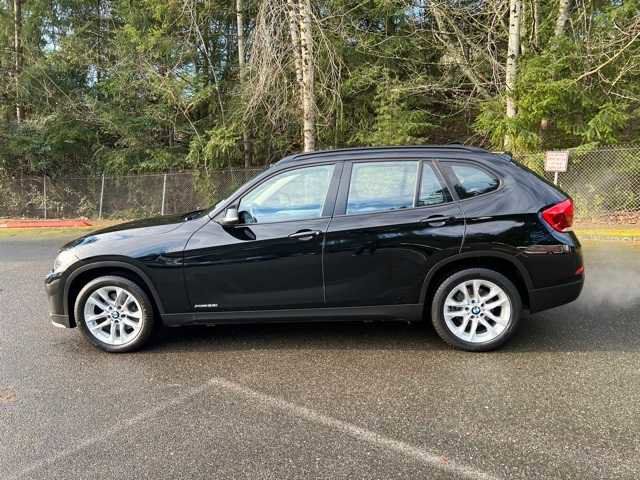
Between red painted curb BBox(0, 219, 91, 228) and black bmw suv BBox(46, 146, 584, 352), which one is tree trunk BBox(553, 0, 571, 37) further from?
red painted curb BBox(0, 219, 91, 228)

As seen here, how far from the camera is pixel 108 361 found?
4113mm

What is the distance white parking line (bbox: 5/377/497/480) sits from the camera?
2.58 m

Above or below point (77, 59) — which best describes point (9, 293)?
below

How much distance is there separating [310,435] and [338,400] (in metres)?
0.46

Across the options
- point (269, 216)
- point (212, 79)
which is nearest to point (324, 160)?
point (269, 216)

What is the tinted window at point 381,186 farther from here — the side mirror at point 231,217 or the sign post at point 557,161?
the sign post at point 557,161

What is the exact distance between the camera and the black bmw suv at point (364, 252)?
156 inches

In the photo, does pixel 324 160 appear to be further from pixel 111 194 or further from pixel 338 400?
pixel 111 194

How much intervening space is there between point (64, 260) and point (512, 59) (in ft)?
39.4

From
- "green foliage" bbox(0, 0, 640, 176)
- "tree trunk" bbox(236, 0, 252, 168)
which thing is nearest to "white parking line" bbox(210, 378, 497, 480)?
"green foliage" bbox(0, 0, 640, 176)

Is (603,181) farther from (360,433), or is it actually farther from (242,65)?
(360,433)

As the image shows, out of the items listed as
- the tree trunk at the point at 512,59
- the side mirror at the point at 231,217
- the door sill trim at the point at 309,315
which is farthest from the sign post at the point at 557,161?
the side mirror at the point at 231,217

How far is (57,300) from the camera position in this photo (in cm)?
423

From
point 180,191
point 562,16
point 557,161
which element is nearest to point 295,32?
point 180,191
